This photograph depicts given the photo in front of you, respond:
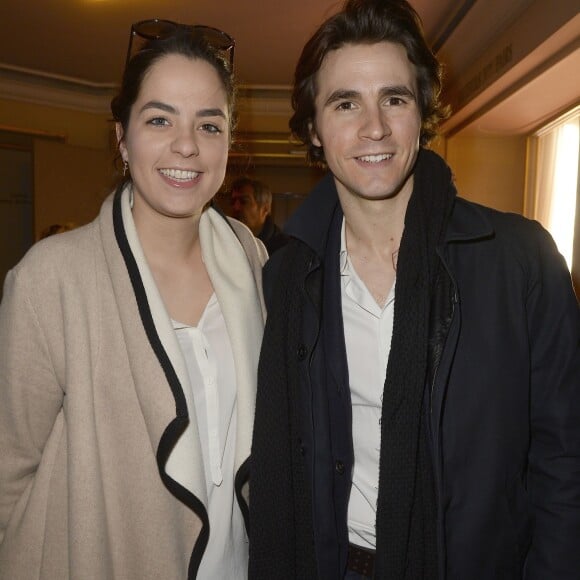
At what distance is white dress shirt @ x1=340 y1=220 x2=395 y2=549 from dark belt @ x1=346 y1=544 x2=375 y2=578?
0.01m

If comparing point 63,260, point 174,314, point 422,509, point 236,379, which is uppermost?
point 63,260

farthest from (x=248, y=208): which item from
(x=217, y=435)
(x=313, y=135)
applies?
(x=217, y=435)

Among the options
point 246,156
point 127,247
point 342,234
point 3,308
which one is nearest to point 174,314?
point 127,247

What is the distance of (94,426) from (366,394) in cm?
65

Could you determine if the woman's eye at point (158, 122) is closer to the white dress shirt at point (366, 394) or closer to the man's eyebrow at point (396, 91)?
the man's eyebrow at point (396, 91)

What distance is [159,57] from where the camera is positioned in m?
1.53

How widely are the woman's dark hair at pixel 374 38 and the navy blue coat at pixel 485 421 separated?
0.44 meters

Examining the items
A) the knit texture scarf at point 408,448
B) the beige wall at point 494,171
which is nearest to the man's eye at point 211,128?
the knit texture scarf at point 408,448

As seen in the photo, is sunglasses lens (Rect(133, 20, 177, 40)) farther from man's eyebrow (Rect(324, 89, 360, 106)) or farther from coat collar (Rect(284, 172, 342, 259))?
coat collar (Rect(284, 172, 342, 259))

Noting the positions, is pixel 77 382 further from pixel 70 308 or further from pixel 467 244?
pixel 467 244

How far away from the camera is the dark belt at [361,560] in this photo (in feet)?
4.67

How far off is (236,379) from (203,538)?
0.39 metres

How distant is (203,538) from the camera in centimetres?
134

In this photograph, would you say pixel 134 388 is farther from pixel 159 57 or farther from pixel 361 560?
pixel 159 57
